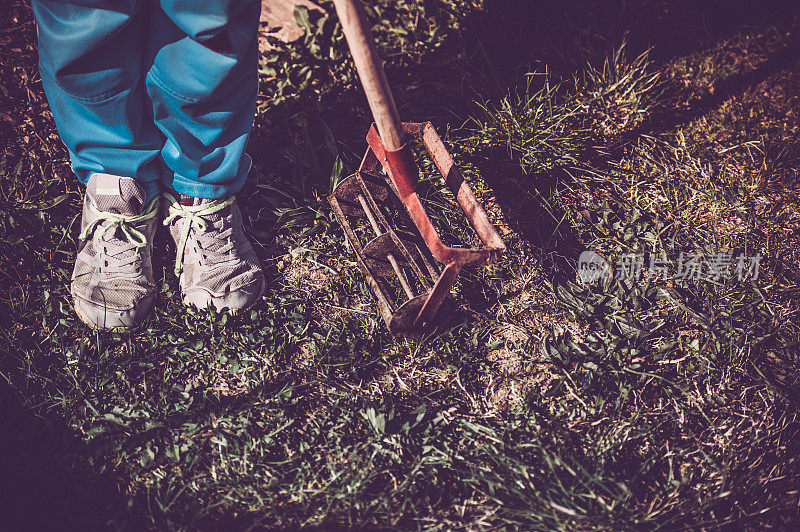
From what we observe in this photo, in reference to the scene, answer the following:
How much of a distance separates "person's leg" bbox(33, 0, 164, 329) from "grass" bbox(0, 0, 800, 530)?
0.45 ft

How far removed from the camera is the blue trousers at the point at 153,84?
61.5 inches

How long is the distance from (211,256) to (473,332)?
1084 mm

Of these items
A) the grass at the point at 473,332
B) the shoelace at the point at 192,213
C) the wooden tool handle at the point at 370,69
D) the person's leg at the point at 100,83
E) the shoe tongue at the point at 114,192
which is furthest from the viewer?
the shoelace at the point at 192,213

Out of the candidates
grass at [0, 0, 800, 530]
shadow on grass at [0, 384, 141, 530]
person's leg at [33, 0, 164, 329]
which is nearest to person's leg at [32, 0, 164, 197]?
person's leg at [33, 0, 164, 329]

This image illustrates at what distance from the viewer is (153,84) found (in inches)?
68.7

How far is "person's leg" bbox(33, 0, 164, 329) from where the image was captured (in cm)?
156

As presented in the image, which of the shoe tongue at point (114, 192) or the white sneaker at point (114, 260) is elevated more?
the shoe tongue at point (114, 192)

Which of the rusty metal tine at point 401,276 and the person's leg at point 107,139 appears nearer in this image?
the person's leg at point 107,139

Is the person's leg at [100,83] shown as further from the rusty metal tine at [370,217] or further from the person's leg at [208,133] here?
the rusty metal tine at [370,217]

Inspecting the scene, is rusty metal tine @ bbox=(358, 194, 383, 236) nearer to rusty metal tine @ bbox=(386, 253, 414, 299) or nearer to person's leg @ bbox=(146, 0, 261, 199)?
rusty metal tine @ bbox=(386, 253, 414, 299)

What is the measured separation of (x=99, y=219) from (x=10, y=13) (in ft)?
4.81

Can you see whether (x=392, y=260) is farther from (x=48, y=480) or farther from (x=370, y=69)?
(x=48, y=480)

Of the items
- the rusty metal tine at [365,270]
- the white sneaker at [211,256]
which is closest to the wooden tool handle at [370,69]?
the rusty metal tine at [365,270]

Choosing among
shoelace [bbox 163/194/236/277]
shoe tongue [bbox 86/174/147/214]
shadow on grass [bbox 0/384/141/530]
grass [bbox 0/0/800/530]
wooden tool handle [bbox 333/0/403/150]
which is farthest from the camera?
shoelace [bbox 163/194/236/277]
